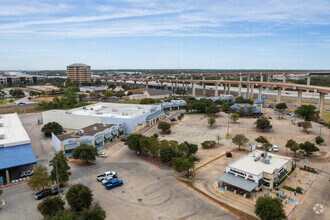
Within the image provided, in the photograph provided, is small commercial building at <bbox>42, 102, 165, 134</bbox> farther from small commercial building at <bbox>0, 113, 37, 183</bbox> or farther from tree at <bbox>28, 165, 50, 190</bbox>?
tree at <bbox>28, 165, 50, 190</bbox>

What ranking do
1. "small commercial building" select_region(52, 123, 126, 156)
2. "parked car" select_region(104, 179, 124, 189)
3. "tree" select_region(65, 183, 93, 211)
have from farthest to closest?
"small commercial building" select_region(52, 123, 126, 156) < "parked car" select_region(104, 179, 124, 189) < "tree" select_region(65, 183, 93, 211)

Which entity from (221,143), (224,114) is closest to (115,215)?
(221,143)

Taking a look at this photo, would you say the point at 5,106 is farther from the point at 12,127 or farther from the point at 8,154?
the point at 8,154

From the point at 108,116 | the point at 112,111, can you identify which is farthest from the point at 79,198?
the point at 112,111

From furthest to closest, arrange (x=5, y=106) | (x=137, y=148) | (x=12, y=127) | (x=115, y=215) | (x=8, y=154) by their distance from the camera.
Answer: (x=5, y=106), (x=12, y=127), (x=137, y=148), (x=8, y=154), (x=115, y=215)

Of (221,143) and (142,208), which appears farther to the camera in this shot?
(221,143)

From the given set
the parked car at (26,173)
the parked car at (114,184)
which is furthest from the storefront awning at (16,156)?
the parked car at (114,184)

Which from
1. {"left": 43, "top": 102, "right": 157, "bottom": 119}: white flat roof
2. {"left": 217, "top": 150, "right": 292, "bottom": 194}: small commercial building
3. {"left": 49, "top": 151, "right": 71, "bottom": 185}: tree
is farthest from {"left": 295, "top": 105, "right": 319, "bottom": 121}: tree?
{"left": 49, "top": 151, "right": 71, "bottom": 185}: tree

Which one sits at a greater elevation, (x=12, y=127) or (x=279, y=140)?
(x=12, y=127)
